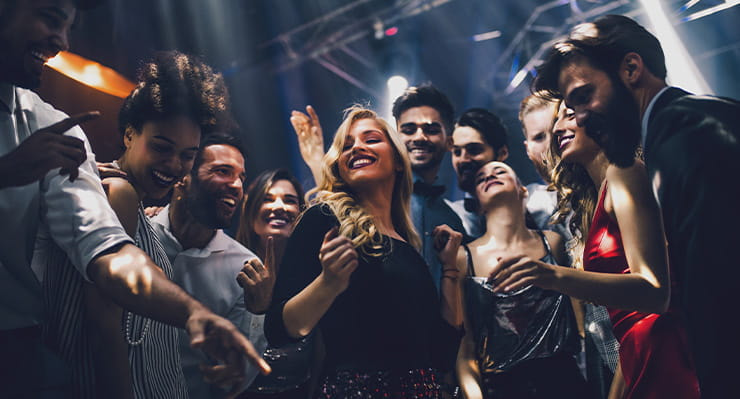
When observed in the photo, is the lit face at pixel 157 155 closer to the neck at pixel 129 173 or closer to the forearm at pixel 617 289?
the neck at pixel 129 173

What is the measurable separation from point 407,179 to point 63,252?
1437 mm

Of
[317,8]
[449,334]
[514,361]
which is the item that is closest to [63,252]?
[449,334]

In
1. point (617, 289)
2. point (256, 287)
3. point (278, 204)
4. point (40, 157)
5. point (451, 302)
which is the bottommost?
point (617, 289)

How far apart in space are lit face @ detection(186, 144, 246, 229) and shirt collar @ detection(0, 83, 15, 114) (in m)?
1.47

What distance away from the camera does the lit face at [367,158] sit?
7.43 feet

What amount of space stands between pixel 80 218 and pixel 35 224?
0.18 m

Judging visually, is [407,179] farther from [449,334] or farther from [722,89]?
[722,89]

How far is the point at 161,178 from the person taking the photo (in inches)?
93.3

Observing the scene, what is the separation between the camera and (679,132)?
5.74ft

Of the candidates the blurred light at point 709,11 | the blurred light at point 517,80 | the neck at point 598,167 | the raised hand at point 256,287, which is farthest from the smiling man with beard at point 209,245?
the blurred light at point 517,80

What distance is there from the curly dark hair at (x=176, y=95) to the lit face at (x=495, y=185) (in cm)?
146

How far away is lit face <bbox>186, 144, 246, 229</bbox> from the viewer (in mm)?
3016

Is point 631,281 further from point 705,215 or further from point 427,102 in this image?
point 427,102

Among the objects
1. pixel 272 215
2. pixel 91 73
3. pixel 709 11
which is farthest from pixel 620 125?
pixel 709 11
